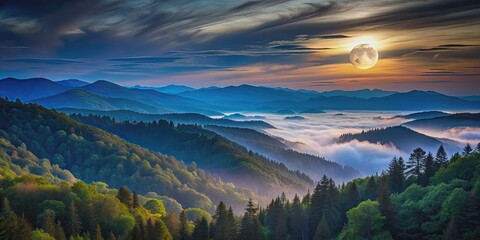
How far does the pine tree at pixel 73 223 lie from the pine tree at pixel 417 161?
77789 mm

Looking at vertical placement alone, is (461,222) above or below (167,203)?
above

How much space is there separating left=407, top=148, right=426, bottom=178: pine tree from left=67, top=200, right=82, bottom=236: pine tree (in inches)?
3063

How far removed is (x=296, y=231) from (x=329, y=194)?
12.1 metres

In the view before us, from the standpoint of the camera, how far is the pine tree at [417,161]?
3752 inches

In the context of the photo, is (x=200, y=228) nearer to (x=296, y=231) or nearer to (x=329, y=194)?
(x=296, y=231)

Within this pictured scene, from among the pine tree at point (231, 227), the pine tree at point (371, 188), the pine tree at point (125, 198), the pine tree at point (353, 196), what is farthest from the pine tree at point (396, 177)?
the pine tree at point (125, 198)

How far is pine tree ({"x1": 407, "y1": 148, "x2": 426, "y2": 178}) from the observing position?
313 ft

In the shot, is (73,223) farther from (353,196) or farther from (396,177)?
(396,177)

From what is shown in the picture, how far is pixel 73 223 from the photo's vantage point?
7094 cm

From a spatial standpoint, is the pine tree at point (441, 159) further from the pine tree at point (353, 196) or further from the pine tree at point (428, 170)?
the pine tree at point (353, 196)

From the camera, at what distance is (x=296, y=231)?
8981cm

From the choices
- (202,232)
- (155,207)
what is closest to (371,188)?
(202,232)

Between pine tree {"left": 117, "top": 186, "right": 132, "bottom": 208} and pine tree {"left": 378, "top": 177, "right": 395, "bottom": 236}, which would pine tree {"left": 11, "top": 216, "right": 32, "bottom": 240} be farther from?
pine tree {"left": 378, "top": 177, "right": 395, "bottom": 236}

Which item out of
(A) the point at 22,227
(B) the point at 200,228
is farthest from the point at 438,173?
(A) the point at 22,227
